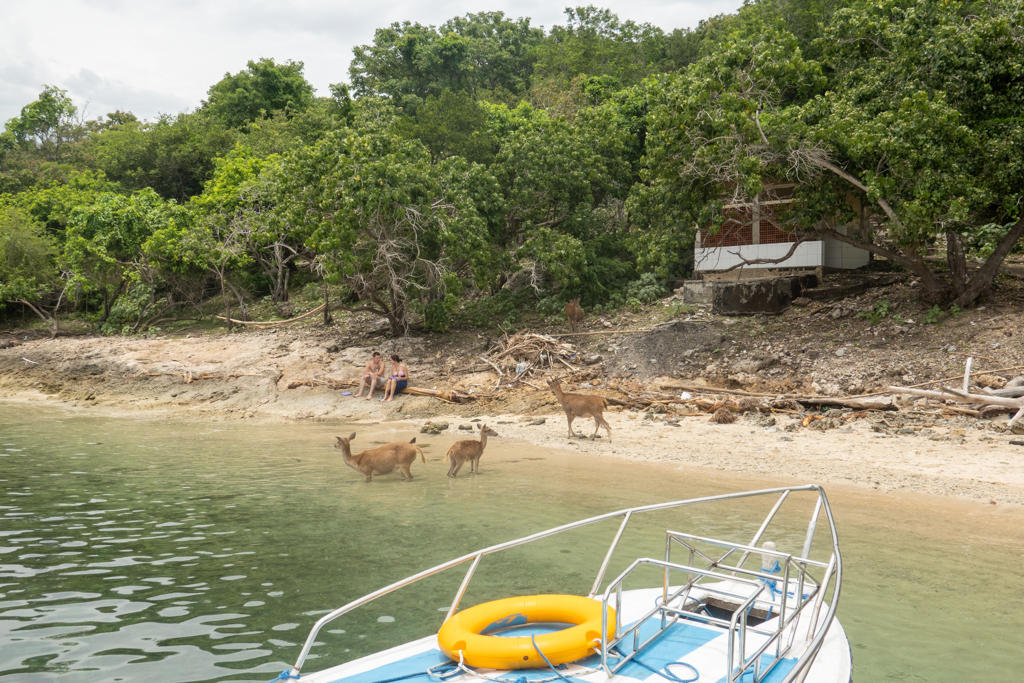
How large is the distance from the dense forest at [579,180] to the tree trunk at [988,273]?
5 cm

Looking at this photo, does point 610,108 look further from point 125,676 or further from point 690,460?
point 125,676

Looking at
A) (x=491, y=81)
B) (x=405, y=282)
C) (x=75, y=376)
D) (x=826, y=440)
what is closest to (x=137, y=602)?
(x=826, y=440)

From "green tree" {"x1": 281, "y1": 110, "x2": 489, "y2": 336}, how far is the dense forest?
7cm

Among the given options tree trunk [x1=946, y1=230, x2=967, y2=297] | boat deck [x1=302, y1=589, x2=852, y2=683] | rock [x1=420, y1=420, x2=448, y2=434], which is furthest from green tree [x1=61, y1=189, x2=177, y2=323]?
boat deck [x1=302, y1=589, x2=852, y2=683]

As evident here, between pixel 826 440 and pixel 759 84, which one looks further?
pixel 759 84

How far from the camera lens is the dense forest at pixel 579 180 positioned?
49.3 ft

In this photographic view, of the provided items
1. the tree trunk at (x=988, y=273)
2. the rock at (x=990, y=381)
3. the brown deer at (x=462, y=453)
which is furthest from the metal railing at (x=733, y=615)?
the tree trunk at (x=988, y=273)

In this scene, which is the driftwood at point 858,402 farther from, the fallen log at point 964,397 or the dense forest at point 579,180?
the dense forest at point 579,180

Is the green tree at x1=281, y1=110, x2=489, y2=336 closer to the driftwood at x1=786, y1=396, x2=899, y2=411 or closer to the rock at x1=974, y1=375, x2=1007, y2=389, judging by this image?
the driftwood at x1=786, y1=396, x2=899, y2=411

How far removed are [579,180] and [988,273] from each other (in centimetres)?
1159

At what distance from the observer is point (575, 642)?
15.0ft

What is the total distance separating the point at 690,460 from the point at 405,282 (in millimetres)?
11264

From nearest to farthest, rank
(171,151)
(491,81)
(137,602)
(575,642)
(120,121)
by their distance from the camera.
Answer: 1. (575,642)
2. (137,602)
3. (171,151)
4. (491,81)
5. (120,121)

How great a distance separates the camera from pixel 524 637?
4613 mm
